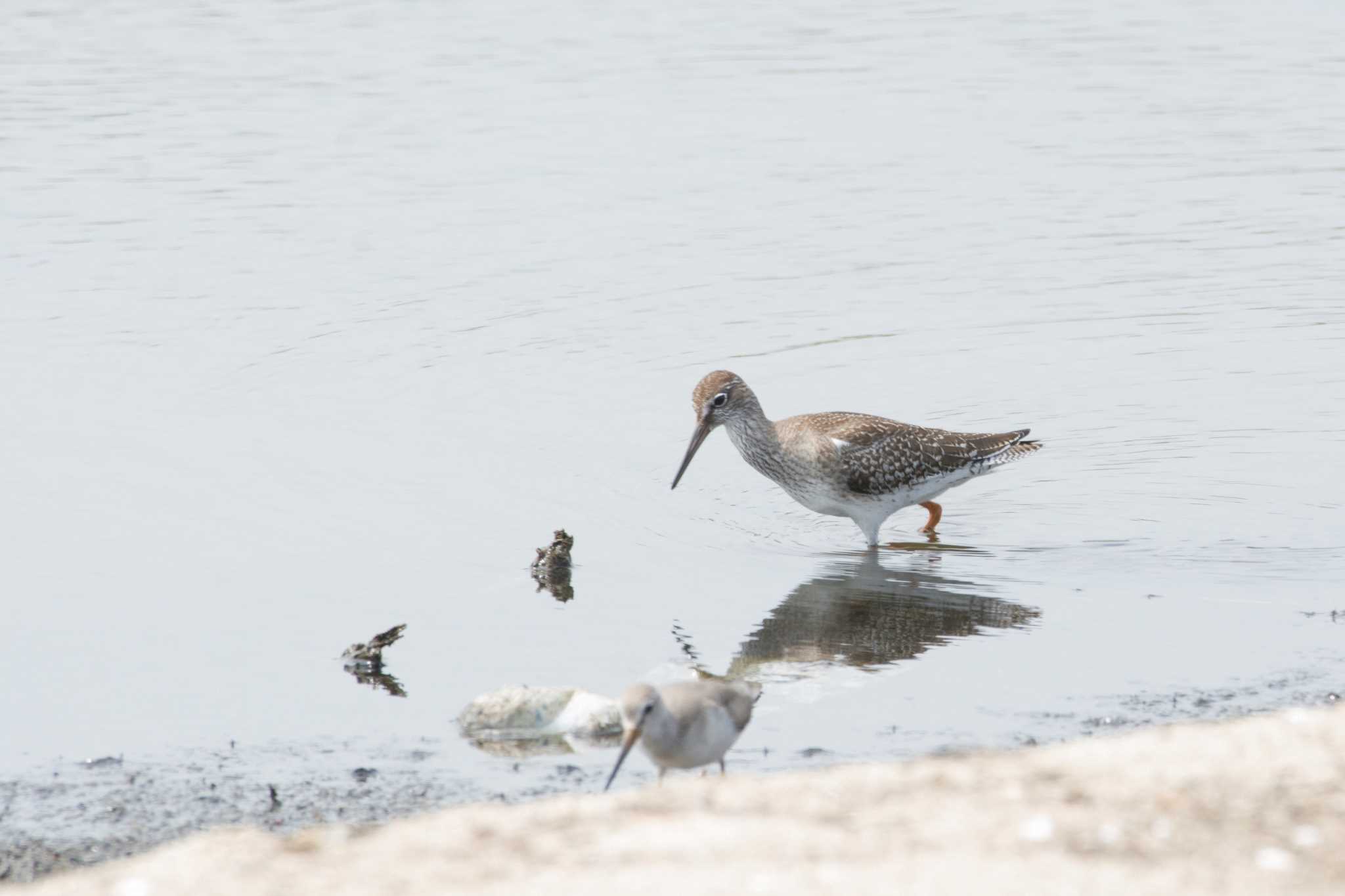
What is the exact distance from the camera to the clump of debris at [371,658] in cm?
1036

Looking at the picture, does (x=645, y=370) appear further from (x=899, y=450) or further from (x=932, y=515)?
(x=899, y=450)

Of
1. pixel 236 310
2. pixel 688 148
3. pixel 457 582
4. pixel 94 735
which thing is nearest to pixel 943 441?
pixel 457 582

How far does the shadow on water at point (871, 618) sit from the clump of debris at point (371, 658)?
6.39 ft

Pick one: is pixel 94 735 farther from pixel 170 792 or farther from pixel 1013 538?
pixel 1013 538

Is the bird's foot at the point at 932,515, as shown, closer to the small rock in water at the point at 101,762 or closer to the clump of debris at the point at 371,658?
the clump of debris at the point at 371,658

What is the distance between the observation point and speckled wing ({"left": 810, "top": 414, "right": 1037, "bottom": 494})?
519 inches

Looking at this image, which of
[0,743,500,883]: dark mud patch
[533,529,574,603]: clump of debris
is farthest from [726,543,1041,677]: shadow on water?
[0,743,500,883]: dark mud patch

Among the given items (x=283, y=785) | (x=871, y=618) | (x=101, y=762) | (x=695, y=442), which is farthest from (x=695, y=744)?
(x=695, y=442)

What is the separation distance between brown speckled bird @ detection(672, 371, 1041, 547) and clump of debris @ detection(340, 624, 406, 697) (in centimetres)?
352

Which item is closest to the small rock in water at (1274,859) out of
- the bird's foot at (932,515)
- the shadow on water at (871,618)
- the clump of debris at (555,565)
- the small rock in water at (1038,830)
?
the small rock in water at (1038,830)

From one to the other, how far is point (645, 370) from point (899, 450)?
413cm

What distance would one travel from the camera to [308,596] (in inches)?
462

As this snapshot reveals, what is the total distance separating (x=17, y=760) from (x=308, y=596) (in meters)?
2.82

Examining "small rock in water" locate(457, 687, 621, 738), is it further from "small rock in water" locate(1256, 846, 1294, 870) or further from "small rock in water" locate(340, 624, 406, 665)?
"small rock in water" locate(1256, 846, 1294, 870)
